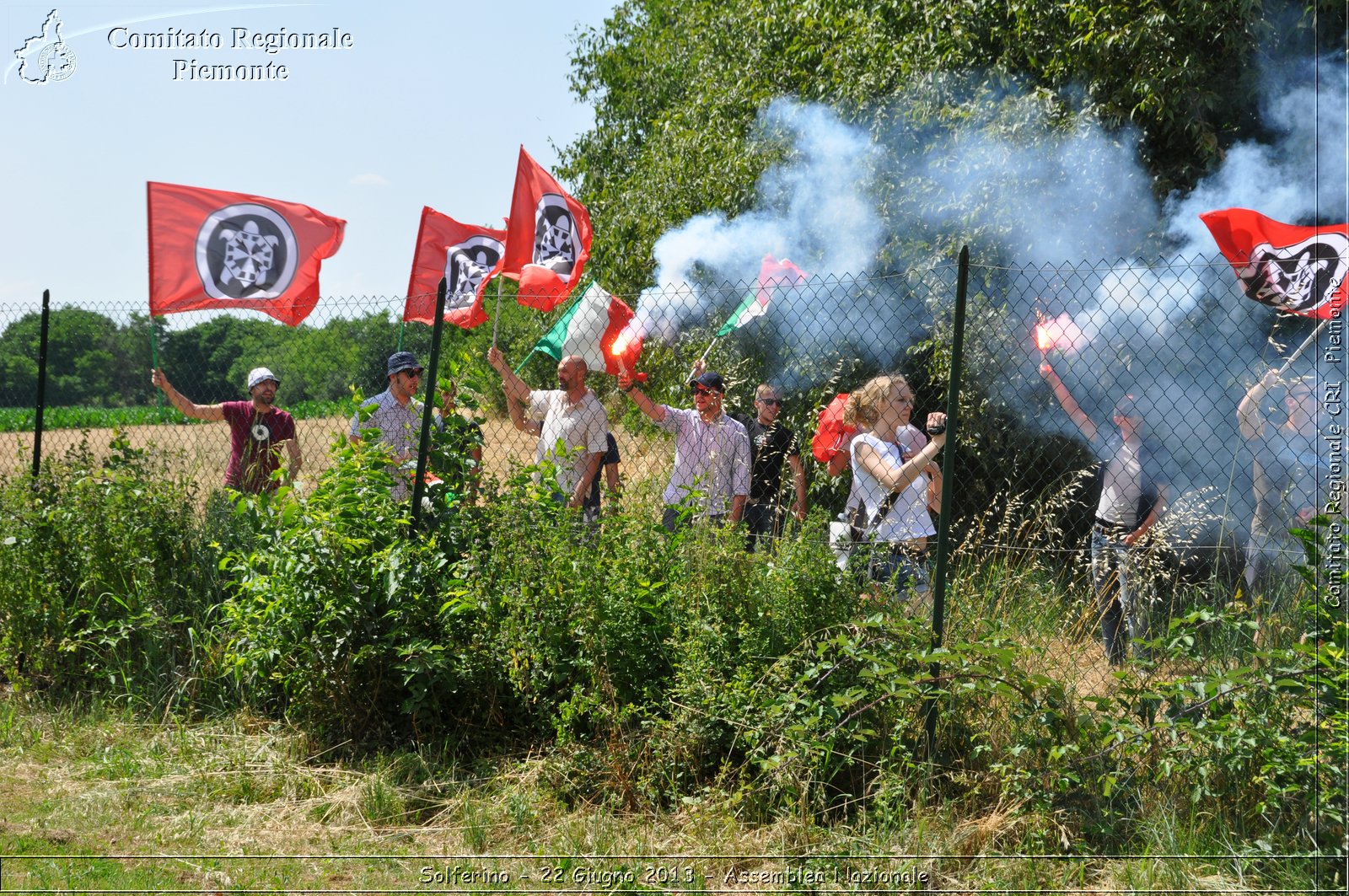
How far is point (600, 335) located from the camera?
19.9ft

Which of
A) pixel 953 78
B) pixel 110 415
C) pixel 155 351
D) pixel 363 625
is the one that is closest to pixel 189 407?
pixel 155 351

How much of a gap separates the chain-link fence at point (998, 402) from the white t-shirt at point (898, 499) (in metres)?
0.01

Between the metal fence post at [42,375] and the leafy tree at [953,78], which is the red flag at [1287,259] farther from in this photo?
the metal fence post at [42,375]

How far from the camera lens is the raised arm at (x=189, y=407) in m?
6.57

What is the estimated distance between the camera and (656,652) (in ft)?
13.7

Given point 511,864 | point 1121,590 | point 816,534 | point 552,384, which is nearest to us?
point 511,864

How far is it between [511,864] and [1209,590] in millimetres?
3443

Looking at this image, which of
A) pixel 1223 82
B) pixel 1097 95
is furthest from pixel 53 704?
pixel 1223 82

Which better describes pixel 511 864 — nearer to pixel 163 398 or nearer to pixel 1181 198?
pixel 163 398

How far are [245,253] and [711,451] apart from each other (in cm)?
321

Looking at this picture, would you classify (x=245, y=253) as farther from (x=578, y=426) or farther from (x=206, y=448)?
(x=578, y=426)

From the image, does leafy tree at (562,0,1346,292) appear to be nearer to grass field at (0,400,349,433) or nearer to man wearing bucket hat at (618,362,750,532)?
man wearing bucket hat at (618,362,750,532)

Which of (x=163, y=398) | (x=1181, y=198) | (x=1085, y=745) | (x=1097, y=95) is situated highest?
(x=1097, y=95)

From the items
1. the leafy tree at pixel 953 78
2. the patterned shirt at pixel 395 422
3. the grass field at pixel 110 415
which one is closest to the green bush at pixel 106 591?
the patterned shirt at pixel 395 422
